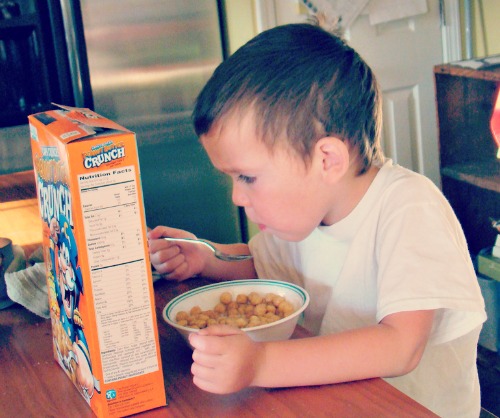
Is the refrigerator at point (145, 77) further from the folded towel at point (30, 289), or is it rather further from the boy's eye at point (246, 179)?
the boy's eye at point (246, 179)

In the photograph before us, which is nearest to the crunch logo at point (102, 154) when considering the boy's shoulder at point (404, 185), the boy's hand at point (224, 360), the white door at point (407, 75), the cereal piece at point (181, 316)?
the boy's hand at point (224, 360)

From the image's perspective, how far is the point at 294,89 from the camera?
99 centimetres

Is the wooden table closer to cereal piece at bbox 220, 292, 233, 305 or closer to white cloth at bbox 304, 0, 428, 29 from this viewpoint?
cereal piece at bbox 220, 292, 233, 305

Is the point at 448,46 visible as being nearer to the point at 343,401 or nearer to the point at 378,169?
the point at 378,169

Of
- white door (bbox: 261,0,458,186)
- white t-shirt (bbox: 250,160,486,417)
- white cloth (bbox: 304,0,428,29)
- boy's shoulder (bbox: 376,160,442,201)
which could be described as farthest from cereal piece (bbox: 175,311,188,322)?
white door (bbox: 261,0,458,186)

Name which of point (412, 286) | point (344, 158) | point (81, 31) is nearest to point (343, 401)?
point (412, 286)

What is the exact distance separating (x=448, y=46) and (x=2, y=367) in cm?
259

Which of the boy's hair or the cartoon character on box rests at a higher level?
the boy's hair

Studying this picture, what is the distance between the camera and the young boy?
2.86ft

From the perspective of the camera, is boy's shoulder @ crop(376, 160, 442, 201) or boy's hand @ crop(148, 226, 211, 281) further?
boy's hand @ crop(148, 226, 211, 281)

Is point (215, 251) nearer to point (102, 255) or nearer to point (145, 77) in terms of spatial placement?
point (102, 255)

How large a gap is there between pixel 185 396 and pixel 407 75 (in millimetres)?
2484

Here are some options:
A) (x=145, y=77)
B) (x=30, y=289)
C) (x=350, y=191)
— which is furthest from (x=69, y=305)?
(x=145, y=77)

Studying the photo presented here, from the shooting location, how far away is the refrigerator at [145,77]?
82.7 inches
